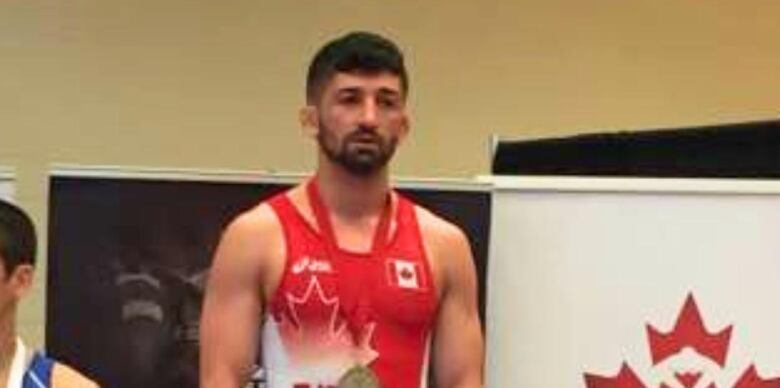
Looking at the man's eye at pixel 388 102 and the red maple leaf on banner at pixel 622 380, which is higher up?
the man's eye at pixel 388 102

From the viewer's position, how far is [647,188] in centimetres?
276

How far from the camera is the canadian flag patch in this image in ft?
7.67

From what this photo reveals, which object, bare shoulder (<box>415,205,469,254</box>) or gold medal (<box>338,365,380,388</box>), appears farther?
bare shoulder (<box>415,205,469,254</box>)

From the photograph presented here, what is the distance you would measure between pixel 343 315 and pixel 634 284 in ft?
2.46

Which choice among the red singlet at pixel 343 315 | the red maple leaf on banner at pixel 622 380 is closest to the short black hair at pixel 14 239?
the red singlet at pixel 343 315

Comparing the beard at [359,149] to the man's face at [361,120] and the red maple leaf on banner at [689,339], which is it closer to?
the man's face at [361,120]

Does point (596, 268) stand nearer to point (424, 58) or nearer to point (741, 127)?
point (741, 127)

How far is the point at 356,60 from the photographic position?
2.32 m

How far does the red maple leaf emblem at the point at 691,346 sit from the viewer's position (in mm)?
2725

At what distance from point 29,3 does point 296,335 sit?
6.43 ft

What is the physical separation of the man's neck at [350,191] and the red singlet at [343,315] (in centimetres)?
6

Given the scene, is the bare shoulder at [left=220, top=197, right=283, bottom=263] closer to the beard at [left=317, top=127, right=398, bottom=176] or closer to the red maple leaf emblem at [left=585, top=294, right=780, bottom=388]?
the beard at [left=317, top=127, right=398, bottom=176]

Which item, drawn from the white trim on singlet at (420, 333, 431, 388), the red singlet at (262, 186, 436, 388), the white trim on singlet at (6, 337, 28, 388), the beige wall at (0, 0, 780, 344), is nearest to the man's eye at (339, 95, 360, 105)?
the red singlet at (262, 186, 436, 388)

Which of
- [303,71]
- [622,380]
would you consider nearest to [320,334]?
[622,380]
